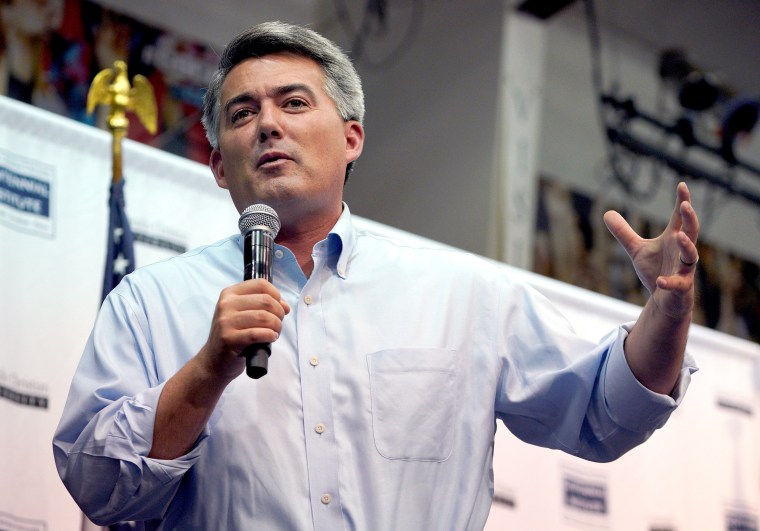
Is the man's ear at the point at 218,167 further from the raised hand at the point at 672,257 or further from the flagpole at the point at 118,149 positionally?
the raised hand at the point at 672,257

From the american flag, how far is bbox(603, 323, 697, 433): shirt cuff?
1.21 metres

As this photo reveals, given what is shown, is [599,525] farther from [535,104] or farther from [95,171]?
[535,104]

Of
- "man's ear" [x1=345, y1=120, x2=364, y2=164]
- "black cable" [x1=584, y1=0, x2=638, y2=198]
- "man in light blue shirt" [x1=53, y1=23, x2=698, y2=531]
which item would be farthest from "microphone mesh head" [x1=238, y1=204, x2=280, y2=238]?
"black cable" [x1=584, y1=0, x2=638, y2=198]

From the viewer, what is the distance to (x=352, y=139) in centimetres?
208

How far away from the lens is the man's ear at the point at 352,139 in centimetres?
206

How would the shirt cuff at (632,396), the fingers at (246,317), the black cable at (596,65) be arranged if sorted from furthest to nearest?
the black cable at (596,65) → the shirt cuff at (632,396) → the fingers at (246,317)

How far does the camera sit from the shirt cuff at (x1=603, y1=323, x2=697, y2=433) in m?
1.62

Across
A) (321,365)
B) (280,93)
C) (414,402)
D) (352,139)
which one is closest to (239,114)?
(280,93)

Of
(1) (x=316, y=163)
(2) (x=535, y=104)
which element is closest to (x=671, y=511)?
(1) (x=316, y=163)

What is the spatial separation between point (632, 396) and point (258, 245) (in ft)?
2.22

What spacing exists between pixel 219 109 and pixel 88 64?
135 inches

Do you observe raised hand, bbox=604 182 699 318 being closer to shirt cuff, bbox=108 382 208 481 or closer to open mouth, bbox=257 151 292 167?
open mouth, bbox=257 151 292 167

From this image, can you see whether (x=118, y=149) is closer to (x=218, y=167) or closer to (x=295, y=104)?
(x=218, y=167)

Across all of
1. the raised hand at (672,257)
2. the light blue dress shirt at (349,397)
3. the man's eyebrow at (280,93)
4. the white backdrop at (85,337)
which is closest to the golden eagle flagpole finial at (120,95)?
the white backdrop at (85,337)
